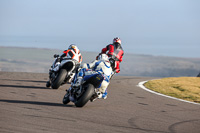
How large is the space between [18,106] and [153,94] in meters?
6.59

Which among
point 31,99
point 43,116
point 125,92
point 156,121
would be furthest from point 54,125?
point 125,92

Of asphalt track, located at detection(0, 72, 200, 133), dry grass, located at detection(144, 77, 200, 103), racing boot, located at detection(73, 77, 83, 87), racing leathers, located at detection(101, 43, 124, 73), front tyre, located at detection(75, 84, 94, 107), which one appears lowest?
dry grass, located at detection(144, 77, 200, 103)

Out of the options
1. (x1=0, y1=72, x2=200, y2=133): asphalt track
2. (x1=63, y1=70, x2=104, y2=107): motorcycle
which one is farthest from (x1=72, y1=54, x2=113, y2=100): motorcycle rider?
(x1=0, y1=72, x2=200, y2=133): asphalt track

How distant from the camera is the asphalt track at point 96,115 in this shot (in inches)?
319

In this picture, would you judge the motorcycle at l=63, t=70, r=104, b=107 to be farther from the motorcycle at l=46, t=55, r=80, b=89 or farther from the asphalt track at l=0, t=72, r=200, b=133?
the motorcycle at l=46, t=55, r=80, b=89

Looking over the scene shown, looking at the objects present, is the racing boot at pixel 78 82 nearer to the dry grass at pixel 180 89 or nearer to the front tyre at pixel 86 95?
the front tyre at pixel 86 95

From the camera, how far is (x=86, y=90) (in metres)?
10.6

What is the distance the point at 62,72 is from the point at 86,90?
15.1 ft

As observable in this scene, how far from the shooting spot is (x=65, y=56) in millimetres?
16047

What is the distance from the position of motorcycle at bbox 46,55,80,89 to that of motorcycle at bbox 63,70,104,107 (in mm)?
3918

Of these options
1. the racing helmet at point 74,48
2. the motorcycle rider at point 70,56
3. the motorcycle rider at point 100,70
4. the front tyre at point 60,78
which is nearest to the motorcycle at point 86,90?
the motorcycle rider at point 100,70

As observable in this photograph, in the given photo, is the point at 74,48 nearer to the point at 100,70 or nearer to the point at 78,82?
the point at 100,70

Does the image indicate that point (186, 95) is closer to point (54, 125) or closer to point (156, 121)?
point (156, 121)

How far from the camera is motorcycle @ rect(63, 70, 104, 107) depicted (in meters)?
A: 10.6
